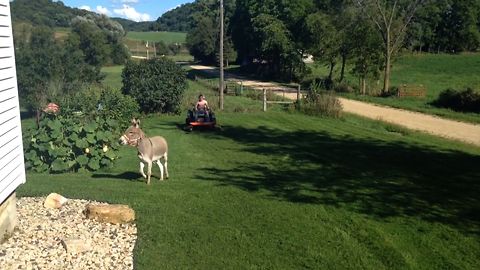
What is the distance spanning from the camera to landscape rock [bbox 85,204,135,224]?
791cm

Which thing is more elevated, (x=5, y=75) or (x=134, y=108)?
(x=5, y=75)

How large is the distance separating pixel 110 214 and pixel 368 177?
6.07 m

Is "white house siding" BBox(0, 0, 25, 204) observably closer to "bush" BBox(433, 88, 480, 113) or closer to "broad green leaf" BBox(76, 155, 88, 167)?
"broad green leaf" BBox(76, 155, 88, 167)

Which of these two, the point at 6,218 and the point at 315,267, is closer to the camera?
the point at 315,267

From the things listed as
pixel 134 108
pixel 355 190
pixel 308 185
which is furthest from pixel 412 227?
pixel 134 108

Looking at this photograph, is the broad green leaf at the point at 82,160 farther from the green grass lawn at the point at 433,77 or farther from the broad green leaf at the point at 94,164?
the green grass lawn at the point at 433,77

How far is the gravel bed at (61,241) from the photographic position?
6367 mm

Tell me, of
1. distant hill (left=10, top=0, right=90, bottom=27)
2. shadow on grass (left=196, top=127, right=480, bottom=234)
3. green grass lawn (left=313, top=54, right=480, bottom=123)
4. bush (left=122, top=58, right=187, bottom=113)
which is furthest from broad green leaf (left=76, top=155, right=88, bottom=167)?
distant hill (left=10, top=0, right=90, bottom=27)

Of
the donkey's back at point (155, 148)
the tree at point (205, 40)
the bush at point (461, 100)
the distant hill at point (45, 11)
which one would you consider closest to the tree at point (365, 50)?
the bush at point (461, 100)

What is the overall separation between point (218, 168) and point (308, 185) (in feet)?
9.22

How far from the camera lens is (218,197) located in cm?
966

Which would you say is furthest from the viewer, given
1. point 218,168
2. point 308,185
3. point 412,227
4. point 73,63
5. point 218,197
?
point 73,63

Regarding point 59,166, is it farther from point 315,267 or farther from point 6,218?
point 315,267

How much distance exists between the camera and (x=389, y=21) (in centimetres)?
3466
